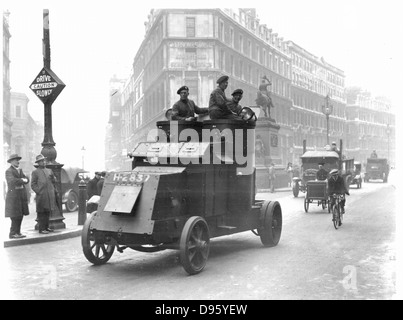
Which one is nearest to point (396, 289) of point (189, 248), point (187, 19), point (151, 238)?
point (189, 248)

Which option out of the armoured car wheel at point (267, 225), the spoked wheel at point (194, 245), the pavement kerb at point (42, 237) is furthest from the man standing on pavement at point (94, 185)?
the spoked wheel at point (194, 245)

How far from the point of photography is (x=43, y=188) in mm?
10766

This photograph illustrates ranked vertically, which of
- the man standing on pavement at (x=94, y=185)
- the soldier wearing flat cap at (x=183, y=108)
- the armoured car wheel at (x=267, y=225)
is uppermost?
the soldier wearing flat cap at (x=183, y=108)

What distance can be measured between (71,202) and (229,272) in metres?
12.1

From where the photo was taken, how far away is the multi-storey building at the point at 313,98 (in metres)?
65.4

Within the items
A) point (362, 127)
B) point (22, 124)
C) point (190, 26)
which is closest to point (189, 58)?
point (190, 26)

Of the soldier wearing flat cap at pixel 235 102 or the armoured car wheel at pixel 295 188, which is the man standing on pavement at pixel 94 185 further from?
the armoured car wheel at pixel 295 188

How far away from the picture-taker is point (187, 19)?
40.4 metres

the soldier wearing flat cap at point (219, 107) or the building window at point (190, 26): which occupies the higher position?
the building window at point (190, 26)

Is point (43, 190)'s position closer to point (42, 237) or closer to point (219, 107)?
point (42, 237)

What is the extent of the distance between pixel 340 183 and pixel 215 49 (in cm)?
3046

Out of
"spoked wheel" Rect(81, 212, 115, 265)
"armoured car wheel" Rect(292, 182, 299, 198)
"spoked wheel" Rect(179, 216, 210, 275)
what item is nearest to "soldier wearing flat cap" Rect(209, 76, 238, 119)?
"spoked wheel" Rect(179, 216, 210, 275)

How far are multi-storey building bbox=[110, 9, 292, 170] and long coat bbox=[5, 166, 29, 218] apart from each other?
25.4 metres

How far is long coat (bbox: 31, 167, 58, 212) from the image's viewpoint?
422 inches
